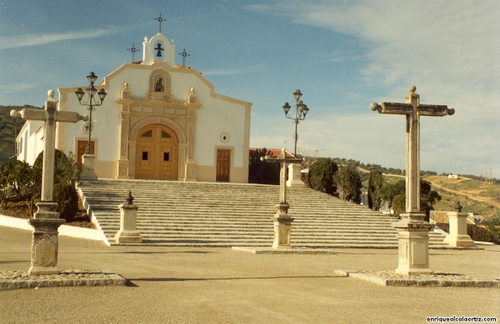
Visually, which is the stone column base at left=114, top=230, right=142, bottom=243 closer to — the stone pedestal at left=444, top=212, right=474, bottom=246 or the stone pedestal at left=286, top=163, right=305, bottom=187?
the stone pedestal at left=444, top=212, right=474, bottom=246

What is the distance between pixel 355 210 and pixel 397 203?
3.23m

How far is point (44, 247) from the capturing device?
9578 millimetres

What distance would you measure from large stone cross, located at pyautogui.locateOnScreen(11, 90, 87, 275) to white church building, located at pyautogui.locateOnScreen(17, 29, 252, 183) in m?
22.3

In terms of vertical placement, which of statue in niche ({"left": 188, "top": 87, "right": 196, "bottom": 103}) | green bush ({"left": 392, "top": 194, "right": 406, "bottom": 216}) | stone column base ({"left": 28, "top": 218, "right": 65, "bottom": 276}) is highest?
statue in niche ({"left": 188, "top": 87, "right": 196, "bottom": 103})

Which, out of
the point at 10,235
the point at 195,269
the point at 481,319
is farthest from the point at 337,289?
the point at 10,235

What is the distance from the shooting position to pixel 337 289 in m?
9.33

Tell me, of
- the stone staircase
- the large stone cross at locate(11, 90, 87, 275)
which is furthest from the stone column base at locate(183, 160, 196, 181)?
the large stone cross at locate(11, 90, 87, 275)

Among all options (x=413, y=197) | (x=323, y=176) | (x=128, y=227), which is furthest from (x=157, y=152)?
(x=413, y=197)

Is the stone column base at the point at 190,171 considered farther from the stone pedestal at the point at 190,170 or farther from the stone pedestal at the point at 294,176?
the stone pedestal at the point at 294,176

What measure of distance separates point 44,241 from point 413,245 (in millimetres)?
6032

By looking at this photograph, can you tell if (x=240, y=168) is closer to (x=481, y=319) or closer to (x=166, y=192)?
(x=166, y=192)

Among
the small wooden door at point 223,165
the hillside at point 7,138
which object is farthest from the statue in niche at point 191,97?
the hillside at point 7,138

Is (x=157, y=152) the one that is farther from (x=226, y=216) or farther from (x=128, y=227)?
(x=128, y=227)

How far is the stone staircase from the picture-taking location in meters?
20.3
